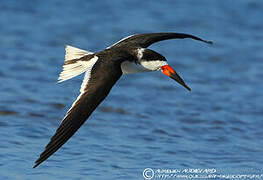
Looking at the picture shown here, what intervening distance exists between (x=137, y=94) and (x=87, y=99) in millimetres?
3101

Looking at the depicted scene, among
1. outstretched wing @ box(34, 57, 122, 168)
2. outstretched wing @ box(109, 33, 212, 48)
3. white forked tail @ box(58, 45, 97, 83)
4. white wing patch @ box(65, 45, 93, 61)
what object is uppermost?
outstretched wing @ box(109, 33, 212, 48)

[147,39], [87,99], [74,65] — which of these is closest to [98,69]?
[87,99]

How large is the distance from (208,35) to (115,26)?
5.38 feet

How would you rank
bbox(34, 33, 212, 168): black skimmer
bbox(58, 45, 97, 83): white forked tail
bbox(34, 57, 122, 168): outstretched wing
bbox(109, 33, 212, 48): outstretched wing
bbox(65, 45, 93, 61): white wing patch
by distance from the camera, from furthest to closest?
bbox(109, 33, 212, 48): outstretched wing, bbox(65, 45, 93, 61): white wing patch, bbox(58, 45, 97, 83): white forked tail, bbox(34, 33, 212, 168): black skimmer, bbox(34, 57, 122, 168): outstretched wing

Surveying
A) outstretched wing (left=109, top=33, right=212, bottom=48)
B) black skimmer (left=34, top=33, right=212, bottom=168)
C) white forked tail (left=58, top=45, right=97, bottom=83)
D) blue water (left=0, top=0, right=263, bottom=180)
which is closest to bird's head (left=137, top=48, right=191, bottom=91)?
black skimmer (left=34, top=33, right=212, bottom=168)

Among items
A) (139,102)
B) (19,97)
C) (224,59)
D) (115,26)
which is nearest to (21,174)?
(19,97)

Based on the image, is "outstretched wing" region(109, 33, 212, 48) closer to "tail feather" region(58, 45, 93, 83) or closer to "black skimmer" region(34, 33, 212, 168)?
"black skimmer" region(34, 33, 212, 168)

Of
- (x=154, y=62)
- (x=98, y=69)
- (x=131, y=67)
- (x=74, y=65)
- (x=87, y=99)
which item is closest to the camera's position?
(x=87, y=99)

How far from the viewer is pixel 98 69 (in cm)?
523

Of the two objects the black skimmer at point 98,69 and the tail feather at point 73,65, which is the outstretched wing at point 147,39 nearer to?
the black skimmer at point 98,69

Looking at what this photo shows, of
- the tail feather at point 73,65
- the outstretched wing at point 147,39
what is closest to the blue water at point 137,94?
the tail feather at point 73,65

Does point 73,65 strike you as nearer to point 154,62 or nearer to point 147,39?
A: point 154,62

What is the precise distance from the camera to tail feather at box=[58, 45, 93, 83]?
5.62 metres

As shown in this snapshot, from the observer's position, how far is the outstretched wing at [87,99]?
4.53 metres
